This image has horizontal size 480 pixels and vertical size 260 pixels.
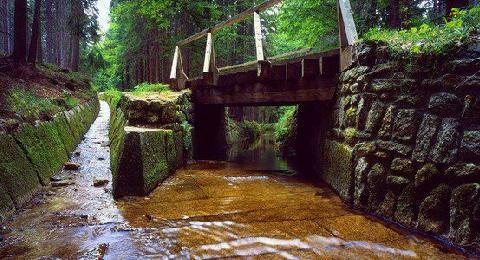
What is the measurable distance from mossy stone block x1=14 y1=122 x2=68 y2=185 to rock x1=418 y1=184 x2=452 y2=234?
542cm

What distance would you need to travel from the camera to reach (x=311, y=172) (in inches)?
294

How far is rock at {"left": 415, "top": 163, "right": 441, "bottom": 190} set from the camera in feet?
11.3

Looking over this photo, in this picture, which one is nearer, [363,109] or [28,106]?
[363,109]

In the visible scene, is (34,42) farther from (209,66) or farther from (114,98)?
(209,66)

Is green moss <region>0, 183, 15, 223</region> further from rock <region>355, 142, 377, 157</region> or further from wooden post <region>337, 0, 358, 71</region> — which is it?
wooden post <region>337, 0, 358, 71</region>

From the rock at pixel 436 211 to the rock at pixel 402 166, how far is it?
15.3 inches

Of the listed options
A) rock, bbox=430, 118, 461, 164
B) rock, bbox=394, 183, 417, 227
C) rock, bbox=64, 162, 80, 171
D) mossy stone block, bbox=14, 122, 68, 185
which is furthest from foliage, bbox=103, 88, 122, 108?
rock, bbox=430, 118, 461, 164

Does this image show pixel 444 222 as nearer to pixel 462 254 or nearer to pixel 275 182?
pixel 462 254

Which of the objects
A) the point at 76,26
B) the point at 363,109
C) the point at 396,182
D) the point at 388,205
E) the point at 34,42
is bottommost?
the point at 388,205

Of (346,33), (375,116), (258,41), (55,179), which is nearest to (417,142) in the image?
(375,116)

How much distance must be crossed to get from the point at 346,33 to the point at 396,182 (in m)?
2.66

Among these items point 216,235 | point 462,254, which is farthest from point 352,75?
point 216,235

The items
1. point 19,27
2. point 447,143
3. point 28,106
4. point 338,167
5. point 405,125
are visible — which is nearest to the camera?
point 447,143

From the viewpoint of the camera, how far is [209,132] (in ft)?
36.1
